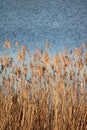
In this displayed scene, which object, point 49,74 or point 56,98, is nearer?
point 56,98

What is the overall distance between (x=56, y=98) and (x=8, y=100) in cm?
49

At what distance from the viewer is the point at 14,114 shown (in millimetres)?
3188

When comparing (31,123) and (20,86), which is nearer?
(31,123)

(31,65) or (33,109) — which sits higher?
(31,65)

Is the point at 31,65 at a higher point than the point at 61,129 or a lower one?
higher

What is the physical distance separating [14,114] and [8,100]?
0.67ft

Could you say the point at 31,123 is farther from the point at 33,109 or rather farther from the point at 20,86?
the point at 20,86

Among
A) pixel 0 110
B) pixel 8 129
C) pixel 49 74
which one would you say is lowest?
pixel 8 129

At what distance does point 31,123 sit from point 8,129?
30 centimetres

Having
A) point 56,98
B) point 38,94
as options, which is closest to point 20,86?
point 38,94

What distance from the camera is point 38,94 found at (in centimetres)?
320

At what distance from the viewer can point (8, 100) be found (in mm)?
3070

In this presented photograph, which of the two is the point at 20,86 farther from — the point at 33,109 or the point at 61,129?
the point at 61,129

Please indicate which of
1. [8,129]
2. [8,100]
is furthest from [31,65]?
[8,129]
